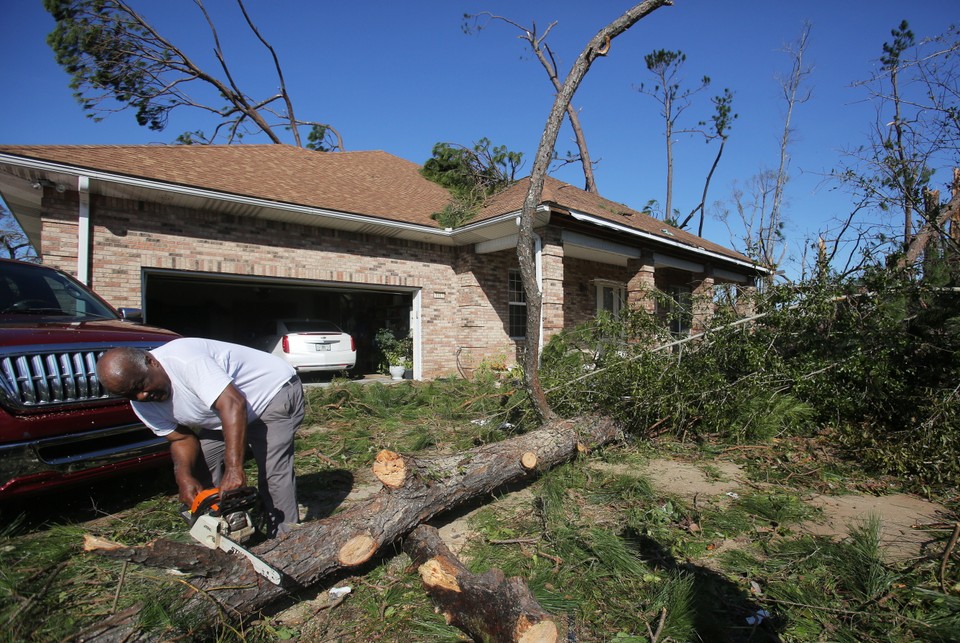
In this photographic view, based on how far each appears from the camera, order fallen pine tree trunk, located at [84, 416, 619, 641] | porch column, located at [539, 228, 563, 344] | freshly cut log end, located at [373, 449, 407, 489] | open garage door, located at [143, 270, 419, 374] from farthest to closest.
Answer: open garage door, located at [143, 270, 419, 374], porch column, located at [539, 228, 563, 344], freshly cut log end, located at [373, 449, 407, 489], fallen pine tree trunk, located at [84, 416, 619, 641]

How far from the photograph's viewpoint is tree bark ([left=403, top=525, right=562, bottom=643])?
2154 millimetres

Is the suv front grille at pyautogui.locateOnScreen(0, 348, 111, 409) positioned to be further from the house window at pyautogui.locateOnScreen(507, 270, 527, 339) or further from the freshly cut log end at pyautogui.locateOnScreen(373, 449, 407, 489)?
the house window at pyautogui.locateOnScreen(507, 270, 527, 339)

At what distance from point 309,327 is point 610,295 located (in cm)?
882

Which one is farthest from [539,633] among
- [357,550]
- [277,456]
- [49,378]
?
[49,378]

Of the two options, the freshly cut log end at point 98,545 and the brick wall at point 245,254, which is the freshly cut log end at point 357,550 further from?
the brick wall at point 245,254

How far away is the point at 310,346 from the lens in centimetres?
1034

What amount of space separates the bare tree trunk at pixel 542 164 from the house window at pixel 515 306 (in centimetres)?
632

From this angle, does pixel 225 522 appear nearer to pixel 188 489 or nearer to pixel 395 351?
pixel 188 489

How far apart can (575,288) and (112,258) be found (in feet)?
34.0

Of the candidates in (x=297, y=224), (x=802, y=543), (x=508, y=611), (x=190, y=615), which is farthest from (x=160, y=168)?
(x=802, y=543)

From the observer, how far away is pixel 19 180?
6508 mm

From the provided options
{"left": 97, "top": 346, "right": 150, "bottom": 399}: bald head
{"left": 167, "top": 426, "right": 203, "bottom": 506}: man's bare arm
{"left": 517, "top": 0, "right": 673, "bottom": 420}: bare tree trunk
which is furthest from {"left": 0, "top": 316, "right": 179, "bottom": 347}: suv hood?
{"left": 517, "top": 0, "right": 673, "bottom": 420}: bare tree trunk

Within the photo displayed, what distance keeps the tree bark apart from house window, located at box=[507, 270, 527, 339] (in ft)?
30.8

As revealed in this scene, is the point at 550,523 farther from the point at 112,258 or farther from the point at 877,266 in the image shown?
the point at 112,258
